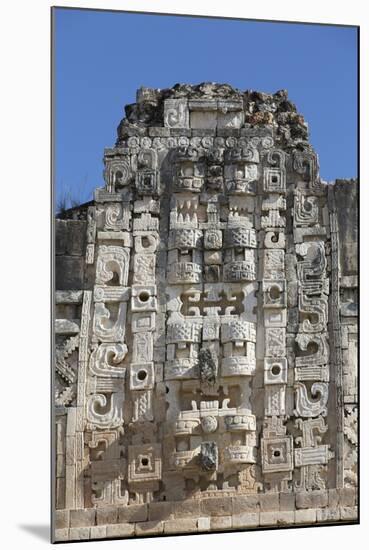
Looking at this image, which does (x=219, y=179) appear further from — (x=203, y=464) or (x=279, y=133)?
(x=203, y=464)

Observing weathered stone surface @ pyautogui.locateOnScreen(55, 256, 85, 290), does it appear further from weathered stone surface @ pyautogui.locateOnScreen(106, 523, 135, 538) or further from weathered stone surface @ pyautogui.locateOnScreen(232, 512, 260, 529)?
weathered stone surface @ pyautogui.locateOnScreen(232, 512, 260, 529)

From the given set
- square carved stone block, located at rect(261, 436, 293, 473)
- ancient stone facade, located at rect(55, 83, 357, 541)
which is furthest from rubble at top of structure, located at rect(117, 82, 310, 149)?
square carved stone block, located at rect(261, 436, 293, 473)

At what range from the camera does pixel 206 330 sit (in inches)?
430

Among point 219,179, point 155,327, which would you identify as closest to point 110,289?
point 155,327

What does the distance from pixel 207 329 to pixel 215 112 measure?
191 cm

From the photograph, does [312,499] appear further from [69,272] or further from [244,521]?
[69,272]

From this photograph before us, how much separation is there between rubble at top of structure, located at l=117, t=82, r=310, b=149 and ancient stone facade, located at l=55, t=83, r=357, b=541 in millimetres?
14

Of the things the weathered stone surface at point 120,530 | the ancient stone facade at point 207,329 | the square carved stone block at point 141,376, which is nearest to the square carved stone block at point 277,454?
the ancient stone facade at point 207,329

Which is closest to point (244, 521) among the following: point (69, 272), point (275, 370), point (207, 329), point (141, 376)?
point (275, 370)

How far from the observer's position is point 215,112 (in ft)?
36.8

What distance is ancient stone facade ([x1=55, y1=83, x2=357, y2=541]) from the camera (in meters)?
10.7

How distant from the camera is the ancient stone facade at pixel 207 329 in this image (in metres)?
10.7

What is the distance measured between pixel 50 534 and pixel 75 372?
4.39ft

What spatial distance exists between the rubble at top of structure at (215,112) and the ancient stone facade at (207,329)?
0.05 feet
